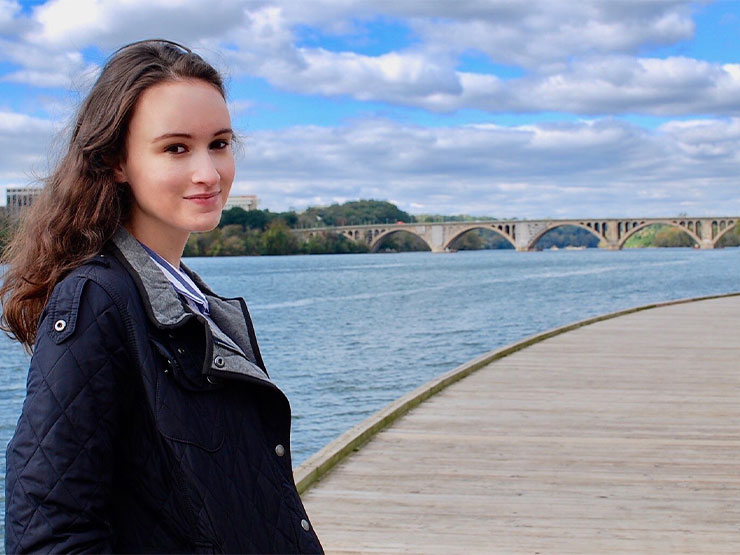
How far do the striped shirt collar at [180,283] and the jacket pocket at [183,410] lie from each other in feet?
0.55

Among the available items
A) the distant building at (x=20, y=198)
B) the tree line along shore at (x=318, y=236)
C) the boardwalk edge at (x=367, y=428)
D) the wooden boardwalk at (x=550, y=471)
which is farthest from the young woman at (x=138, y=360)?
the tree line along shore at (x=318, y=236)

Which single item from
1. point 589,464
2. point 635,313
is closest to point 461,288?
point 635,313

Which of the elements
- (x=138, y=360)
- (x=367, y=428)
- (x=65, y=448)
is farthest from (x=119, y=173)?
(x=367, y=428)

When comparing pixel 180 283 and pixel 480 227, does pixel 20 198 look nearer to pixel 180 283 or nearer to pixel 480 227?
pixel 180 283

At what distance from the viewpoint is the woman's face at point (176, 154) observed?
1204 mm

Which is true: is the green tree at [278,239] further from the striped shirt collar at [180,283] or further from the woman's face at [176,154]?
the woman's face at [176,154]

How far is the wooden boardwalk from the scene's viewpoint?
3561mm

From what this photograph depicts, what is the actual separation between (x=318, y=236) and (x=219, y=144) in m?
104

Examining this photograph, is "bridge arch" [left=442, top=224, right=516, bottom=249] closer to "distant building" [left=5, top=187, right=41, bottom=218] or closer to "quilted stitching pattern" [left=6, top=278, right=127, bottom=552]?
"distant building" [left=5, top=187, right=41, bottom=218]

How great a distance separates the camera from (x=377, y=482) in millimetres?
4348

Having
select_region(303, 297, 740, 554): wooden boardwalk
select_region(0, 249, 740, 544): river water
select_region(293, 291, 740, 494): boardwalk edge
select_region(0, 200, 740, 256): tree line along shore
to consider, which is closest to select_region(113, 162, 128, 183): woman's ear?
select_region(303, 297, 740, 554): wooden boardwalk

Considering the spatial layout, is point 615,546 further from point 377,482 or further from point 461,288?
point 461,288

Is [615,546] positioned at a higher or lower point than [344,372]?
higher

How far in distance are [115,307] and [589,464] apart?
407 centimetres
